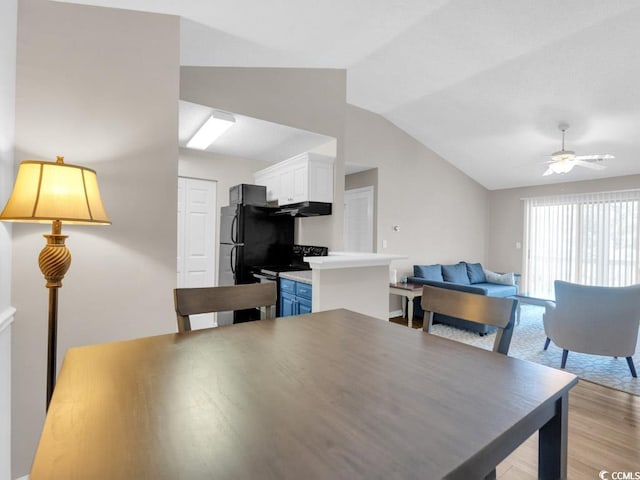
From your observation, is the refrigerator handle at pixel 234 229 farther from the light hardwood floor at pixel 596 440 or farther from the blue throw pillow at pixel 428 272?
the light hardwood floor at pixel 596 440

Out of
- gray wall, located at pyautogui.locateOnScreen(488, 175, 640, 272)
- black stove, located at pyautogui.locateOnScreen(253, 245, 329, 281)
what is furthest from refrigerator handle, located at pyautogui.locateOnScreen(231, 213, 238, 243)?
gray wall, located at pyautogui.locateOnScreen(488, 175, 640, 272)

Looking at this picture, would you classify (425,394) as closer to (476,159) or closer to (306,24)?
(306,24)

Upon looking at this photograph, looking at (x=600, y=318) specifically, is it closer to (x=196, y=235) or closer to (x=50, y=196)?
(x=50, y=196)

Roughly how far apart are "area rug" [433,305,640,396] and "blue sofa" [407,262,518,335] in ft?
0.45

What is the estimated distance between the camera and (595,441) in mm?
1981

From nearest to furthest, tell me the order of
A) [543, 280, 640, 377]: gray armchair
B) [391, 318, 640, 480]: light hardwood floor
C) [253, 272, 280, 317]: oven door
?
[391, 318, 640, 480]: light hardwood floor → [543, 280, 640, 377]: gray armchair → [253, 272, 280, 317]: oven door

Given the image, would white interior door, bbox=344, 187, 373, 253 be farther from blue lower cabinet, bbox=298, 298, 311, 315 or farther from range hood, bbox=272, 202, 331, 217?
blue lower cabinet, bbox=298, 298, 311, 315

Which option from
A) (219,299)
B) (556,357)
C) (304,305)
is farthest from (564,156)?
(219,299)

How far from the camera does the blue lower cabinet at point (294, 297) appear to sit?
288cm

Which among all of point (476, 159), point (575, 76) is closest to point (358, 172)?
point (476, 159)

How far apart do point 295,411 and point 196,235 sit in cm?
401

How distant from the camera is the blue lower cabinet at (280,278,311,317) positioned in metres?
2.88

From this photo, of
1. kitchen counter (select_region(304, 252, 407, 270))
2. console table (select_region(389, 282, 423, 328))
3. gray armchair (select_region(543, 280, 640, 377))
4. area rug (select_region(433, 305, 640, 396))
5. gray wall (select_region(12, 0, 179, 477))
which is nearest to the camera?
Answer: gray wall (select_region(12, 0, 179, 477))

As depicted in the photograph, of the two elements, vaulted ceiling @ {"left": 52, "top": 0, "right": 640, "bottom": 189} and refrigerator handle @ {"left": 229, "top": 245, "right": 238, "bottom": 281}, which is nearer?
vaulted ceiling @ {"left": 52, "top": 0, "right": 640, "bottom": 189}
